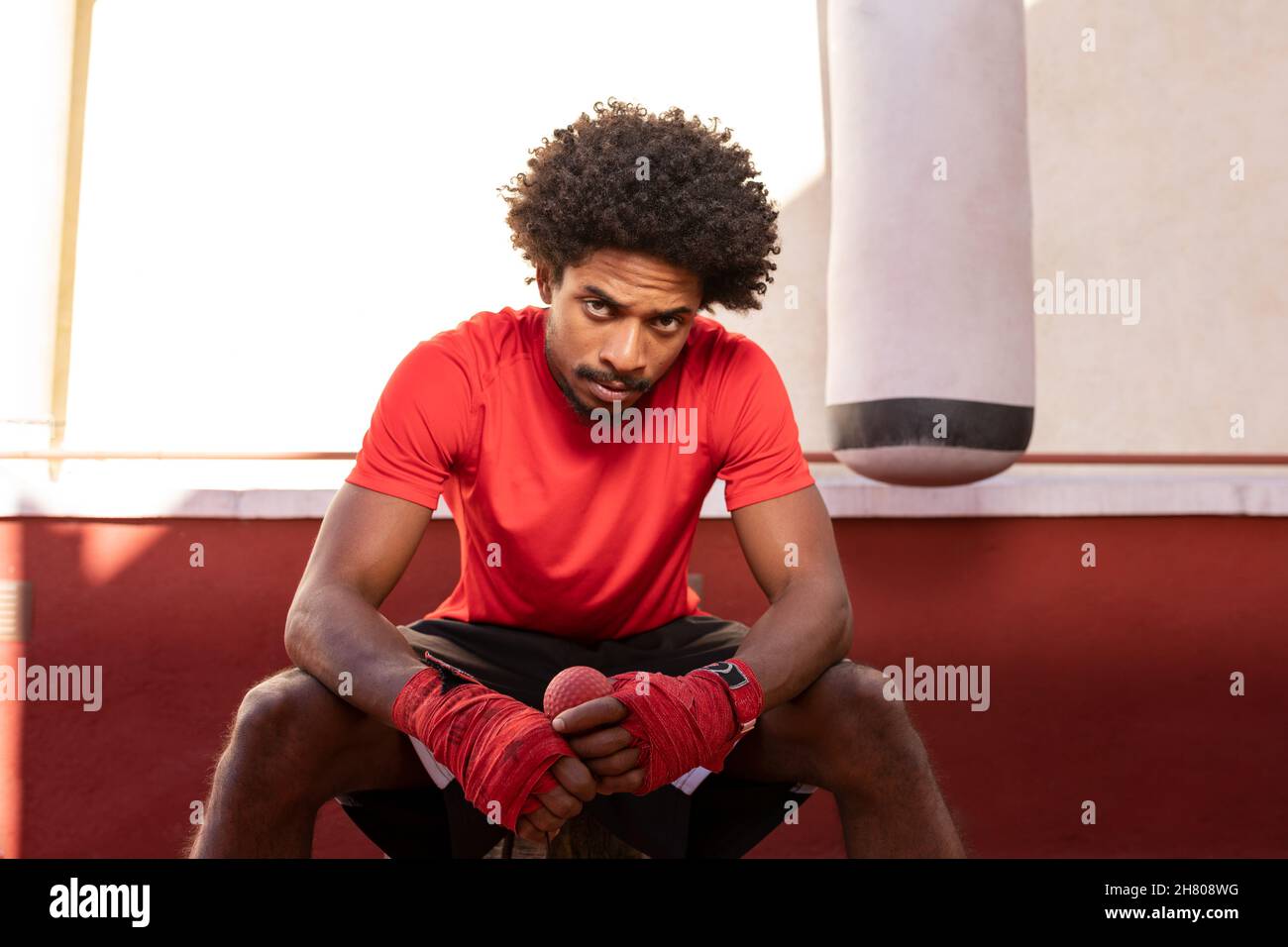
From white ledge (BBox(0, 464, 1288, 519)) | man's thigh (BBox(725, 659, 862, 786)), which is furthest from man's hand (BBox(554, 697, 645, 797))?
white ledge (BBox(0, 464, 1288, 519))

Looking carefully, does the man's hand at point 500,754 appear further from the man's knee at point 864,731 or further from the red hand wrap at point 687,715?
the man's knee at point 864,731

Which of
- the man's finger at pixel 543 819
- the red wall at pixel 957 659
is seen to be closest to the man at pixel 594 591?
the man's finger at pixel 543 819

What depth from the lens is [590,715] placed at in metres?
1.50

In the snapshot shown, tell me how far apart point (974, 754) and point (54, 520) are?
2.68 meters

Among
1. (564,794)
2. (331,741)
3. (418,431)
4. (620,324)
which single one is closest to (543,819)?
(564,794)

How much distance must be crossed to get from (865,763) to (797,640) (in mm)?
209

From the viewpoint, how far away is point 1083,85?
500cm

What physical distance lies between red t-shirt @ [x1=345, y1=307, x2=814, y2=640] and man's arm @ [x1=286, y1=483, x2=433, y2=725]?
0.14 meters

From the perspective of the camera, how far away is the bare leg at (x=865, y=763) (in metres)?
1.64

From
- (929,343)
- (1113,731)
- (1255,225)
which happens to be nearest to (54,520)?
(929,343)

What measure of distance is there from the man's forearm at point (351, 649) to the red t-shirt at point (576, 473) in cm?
30

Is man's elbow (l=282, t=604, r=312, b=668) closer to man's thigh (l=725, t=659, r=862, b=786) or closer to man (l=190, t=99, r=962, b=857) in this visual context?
man (l=190, t=99, r=962, b=857)

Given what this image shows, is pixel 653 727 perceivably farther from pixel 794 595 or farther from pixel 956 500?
pixel 956 500
